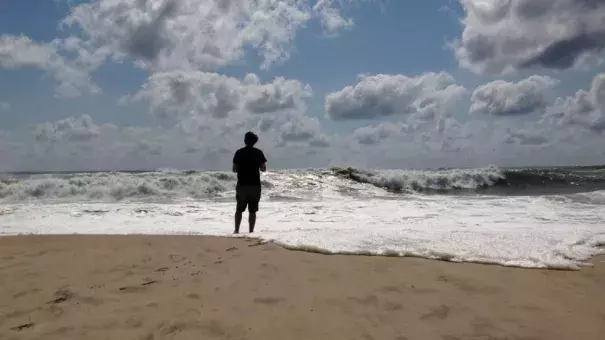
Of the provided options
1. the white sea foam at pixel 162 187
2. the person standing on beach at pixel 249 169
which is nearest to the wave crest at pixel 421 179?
the white sea foam at pixel 162 187

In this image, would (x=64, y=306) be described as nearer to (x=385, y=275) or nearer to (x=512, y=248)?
(x=385, y=275)

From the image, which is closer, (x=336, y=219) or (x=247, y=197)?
(x=247, y=197)

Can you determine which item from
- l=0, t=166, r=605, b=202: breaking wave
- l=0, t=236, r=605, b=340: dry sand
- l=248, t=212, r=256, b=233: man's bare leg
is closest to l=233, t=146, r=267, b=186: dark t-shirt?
l=248, t=212, r=256, b=233: man's bare leg

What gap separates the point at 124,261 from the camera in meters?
4.89

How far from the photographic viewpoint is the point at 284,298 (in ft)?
12.0

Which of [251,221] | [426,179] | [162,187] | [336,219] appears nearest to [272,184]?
[162,187]

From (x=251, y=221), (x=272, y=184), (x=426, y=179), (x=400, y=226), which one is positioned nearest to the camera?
(x=251, y=221)

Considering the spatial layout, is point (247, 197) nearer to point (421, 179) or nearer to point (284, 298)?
point (284, 298)

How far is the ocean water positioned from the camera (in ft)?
18.4

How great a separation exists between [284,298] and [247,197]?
4.66 m

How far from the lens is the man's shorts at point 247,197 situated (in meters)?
Answer: 8.15

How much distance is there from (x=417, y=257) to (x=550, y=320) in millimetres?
1980

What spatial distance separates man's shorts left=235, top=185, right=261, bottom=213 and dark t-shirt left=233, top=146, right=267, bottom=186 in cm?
12

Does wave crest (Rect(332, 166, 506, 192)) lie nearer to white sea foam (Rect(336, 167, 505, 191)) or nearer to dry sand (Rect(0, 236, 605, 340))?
white sea foam (Rect(336, 167, 505, 191))
